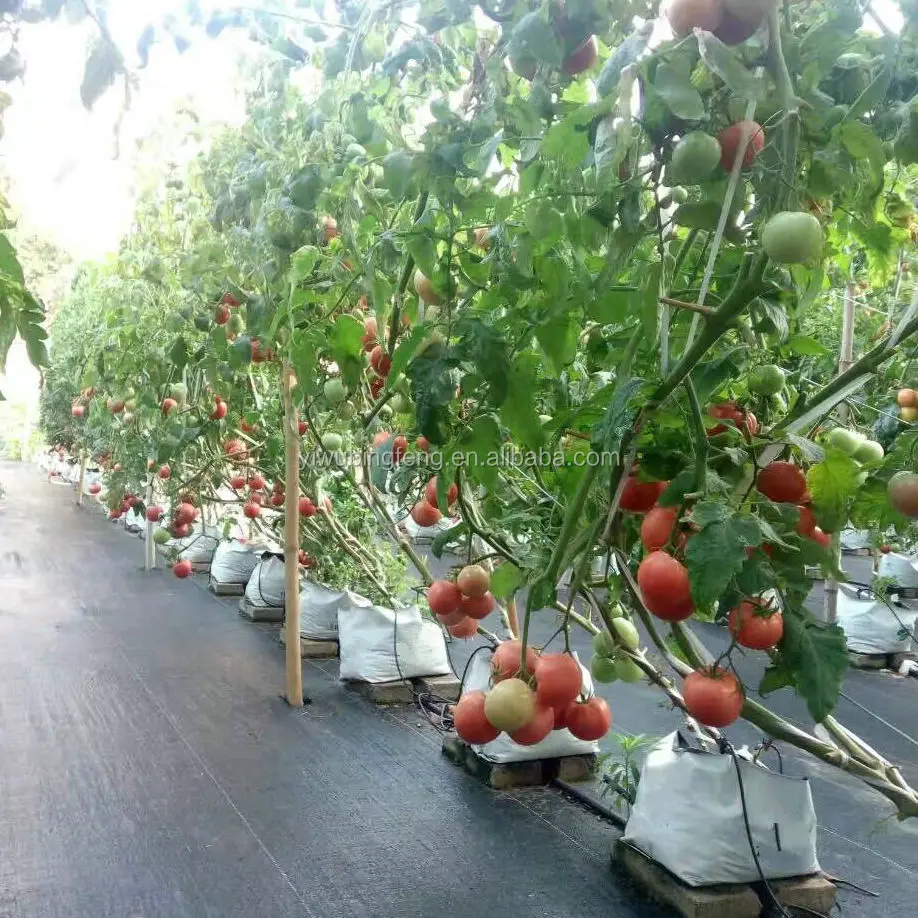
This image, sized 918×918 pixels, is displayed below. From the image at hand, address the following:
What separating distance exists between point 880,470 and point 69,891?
2.58 meters

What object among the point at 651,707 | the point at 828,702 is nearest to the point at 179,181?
the point at 651,707

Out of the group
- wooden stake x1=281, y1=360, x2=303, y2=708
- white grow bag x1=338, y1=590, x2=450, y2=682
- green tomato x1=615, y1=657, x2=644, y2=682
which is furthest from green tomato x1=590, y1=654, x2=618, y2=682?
white grow bag x1=338, y1=590, x2=450, y2=682

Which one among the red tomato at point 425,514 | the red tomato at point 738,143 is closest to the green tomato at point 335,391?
the red tomato at point 425,514

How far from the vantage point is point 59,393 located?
1123cm

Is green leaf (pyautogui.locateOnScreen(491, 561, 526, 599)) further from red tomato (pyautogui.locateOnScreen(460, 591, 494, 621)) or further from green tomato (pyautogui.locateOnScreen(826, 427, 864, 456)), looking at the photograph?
green tomato (pyautogui.locateOnScreen(826, 427, 864, 456))

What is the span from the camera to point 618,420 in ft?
3.04

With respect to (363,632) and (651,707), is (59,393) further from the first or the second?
(651,707)

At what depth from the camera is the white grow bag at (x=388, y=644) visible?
4.67 metres

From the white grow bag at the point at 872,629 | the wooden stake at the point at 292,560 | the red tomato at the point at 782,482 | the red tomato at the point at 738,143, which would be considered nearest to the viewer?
the red tomato at the point at 738,143

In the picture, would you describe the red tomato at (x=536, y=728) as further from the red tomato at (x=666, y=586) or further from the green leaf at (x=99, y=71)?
the green leaf at (x=99, y=71)

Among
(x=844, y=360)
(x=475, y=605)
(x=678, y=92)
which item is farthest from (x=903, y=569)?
(x=678, y=92)

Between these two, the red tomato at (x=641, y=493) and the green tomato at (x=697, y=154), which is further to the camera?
→ the red tomato at (x=641, y=493)

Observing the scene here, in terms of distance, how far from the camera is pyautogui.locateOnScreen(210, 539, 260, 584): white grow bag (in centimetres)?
762

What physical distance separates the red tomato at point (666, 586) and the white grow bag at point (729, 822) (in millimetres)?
1825
